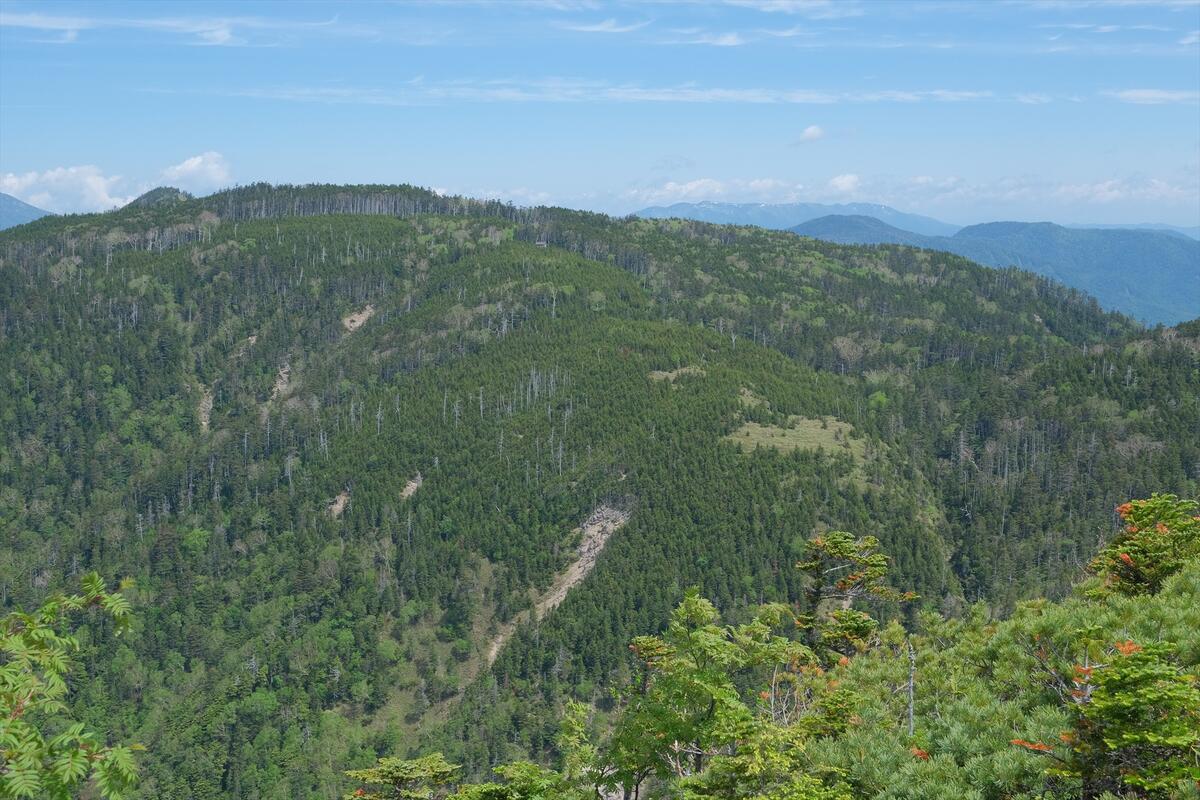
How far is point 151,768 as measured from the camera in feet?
577

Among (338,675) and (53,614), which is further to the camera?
(338,675)

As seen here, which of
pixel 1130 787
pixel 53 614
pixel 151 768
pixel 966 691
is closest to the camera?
pixel 53 614

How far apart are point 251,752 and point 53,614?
186m

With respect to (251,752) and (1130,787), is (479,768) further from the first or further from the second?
(1130,787)

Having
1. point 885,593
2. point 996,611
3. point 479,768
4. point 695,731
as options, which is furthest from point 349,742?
point 695,731

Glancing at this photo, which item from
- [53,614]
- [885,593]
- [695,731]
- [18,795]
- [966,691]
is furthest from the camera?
[885,593]

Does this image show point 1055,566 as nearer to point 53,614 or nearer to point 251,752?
point 251,752

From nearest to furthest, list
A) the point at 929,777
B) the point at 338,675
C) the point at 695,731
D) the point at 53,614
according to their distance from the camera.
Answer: the point at 53,614 < the point at 929,777 < the point at 695,731 < the point at 338,675

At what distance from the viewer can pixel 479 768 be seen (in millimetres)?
165500

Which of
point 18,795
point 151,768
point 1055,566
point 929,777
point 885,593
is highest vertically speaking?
point 18,795

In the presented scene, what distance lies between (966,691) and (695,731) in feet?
32.5

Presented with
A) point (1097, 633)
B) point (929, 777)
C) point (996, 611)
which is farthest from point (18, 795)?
point (996, 611)

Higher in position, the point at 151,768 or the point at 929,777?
the point at 929,777

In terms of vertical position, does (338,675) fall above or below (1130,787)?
below
